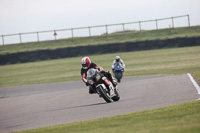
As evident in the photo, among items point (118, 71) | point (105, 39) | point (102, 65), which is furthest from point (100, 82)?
point (105, 39)

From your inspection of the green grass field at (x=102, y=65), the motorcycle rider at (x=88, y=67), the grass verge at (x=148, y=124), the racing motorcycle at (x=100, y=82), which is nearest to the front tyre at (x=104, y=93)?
the racing motorcycle at (x=100, y=82)

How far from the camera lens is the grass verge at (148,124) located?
6.66 m

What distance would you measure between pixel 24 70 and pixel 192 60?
13583 mm

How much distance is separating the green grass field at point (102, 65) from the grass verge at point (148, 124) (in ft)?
71.6

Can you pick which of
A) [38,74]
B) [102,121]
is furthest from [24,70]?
[102,121]

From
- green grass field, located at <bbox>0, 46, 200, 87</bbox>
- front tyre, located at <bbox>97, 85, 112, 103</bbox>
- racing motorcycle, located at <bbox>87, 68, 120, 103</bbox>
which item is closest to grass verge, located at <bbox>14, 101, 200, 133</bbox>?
front tyre, located at <bbox>97, 85, 112, 103</bbox>

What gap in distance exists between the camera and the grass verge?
6656mm

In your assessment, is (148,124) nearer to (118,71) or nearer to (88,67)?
(88,67)

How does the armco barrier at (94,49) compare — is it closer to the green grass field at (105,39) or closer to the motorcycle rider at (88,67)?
the green grass field at (105,39)

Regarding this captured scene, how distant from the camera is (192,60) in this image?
109ft

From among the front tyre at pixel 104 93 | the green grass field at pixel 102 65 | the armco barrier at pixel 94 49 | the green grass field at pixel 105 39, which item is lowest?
the green grass field at pixel 102 65

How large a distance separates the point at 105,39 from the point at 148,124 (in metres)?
39.3

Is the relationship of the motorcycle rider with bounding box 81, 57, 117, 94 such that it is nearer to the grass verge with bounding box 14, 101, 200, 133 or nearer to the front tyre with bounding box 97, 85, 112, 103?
the front tyre with bounding box 97, 85, 112, 103

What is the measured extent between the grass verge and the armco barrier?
96.6 feet
